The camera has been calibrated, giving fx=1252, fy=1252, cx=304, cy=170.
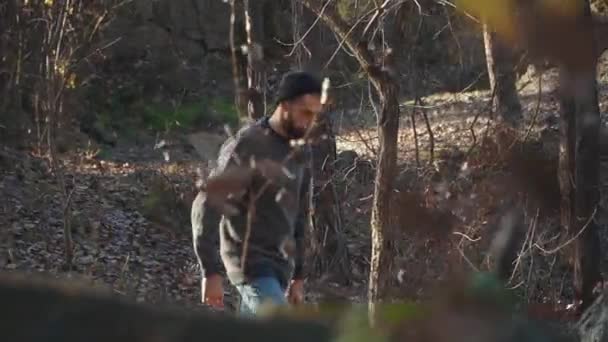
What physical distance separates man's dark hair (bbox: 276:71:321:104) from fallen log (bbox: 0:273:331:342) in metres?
3.63

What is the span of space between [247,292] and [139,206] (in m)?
7.74

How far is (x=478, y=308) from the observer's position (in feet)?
6.18

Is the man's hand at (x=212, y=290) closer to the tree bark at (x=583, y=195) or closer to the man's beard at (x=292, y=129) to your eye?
the man's beard at (x=292, y=129)

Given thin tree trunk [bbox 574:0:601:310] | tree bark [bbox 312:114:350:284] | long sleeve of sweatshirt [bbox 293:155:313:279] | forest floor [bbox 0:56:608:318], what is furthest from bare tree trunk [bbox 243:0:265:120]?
long sleeve of sweatshirt [bbox 293:155:313:279]

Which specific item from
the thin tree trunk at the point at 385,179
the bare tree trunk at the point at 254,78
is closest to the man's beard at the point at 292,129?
the thin tree trunk at the point at 385,179

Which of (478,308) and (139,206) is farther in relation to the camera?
(139,206)

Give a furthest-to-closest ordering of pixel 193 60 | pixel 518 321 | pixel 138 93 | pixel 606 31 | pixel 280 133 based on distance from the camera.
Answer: pixel 193 60 < pixel 138 93 < pixel 280 133 < pixel 606 31 < pixel 518 321

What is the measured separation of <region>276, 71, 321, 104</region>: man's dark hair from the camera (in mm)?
5461

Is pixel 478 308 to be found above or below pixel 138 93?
below

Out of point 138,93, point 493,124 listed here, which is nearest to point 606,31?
point 493,124

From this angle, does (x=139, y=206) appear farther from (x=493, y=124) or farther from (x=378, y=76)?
(x=378, y=76)

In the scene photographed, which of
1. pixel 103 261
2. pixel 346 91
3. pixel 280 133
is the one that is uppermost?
pixel 346 91

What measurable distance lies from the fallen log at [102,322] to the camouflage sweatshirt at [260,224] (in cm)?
347

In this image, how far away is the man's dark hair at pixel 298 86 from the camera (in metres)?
5.46
